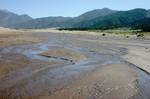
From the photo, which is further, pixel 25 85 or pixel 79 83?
pixel 79 83

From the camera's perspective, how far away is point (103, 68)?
62.3ft

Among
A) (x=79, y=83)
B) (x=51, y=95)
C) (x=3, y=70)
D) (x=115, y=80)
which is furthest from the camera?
(x=3, y=70)

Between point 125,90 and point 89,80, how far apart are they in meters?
2.39

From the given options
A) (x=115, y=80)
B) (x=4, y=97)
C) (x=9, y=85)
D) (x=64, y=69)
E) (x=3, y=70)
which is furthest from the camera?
(x=64, y=69)

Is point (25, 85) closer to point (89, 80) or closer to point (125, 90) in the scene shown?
point (89, 80)

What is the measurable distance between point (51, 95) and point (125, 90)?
3850 mm

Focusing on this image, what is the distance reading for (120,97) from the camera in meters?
12.0

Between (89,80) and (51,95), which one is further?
(89,80)

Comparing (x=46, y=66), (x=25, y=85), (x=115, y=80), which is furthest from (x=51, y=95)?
(x=46, y=66)

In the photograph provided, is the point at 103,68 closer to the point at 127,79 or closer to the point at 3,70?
the point at 127,79

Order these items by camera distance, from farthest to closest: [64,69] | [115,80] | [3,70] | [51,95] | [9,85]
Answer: [64,69]
[3,70]
[115,80]
[9,85]
[51,95]

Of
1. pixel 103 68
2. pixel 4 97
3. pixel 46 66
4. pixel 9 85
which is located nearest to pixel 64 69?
pixel 46 66

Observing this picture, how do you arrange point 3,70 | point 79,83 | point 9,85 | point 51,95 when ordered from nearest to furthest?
point 51,95
point 9,85
point 79,83
point 3,70

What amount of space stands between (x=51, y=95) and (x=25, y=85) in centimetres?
199
